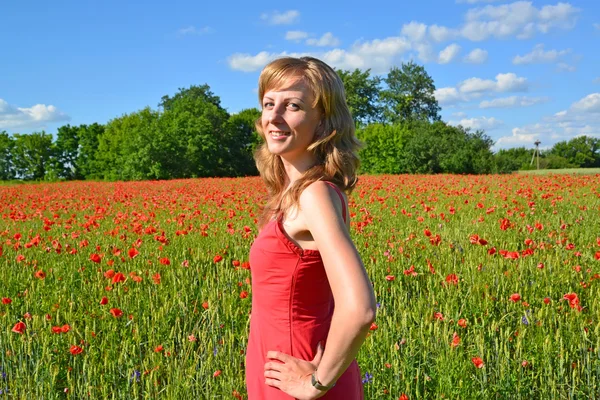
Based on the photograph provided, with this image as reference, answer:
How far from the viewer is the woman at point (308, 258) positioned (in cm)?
151

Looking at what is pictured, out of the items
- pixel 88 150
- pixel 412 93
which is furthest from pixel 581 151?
pixel 88 150

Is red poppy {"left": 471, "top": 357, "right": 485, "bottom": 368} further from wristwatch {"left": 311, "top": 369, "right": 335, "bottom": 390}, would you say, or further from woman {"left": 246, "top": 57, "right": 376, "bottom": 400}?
wristwatch {"left": 311, "top": 369, "right": 335, "bottom": 390}

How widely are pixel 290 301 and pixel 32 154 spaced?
71.8 meters

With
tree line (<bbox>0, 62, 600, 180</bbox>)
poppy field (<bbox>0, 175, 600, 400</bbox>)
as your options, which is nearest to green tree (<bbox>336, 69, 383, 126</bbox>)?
tree line (<bbox>0, 62, 600, 180</bbox>)

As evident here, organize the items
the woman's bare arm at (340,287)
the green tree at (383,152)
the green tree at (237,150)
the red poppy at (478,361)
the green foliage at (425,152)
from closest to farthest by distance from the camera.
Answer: the woman's bare arm at (340,287) → the red poppy at (478,361) → the green foliage at (425,152) → the green tree at (383,152) → the green tree at (237,150)

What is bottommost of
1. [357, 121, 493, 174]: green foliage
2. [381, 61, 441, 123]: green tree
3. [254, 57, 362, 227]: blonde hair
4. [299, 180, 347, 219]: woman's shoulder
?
[299, 180, 347, 219]: woman's shoulder

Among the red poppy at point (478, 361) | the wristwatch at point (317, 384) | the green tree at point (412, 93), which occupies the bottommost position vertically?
the red poppy at point (478, 361)

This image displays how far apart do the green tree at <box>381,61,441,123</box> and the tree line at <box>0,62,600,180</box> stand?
130 mm

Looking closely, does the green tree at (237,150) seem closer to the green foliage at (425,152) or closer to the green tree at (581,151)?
the green foliage at (425,152)

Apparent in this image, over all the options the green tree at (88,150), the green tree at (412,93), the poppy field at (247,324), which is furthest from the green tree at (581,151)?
the poppy field at (247,324)

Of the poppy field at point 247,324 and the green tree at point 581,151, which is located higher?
the green tree at point 581,151

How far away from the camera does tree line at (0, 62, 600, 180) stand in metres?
45.9

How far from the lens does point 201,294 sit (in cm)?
470

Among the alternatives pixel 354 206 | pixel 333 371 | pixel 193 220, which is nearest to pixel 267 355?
pixel 333 371
